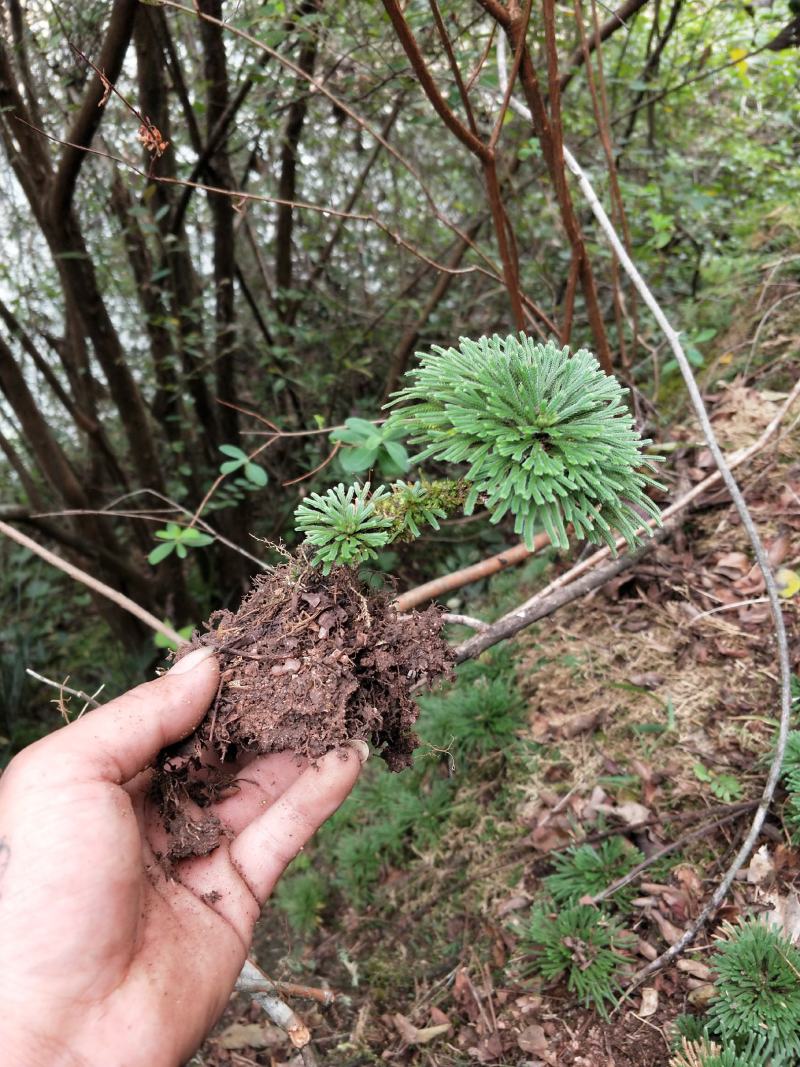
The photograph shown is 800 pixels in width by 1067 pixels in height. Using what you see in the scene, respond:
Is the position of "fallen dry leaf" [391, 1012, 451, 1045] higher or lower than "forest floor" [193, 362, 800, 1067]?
lower

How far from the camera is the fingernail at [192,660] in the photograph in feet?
4.42

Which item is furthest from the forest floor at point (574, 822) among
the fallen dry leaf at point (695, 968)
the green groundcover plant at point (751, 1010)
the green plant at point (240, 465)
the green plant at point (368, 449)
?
the green plant at point (240, 465)

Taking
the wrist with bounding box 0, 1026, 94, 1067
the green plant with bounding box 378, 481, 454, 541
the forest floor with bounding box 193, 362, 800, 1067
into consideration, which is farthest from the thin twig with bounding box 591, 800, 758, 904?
the wrist with bounding box 0, 1026, 94, 1067

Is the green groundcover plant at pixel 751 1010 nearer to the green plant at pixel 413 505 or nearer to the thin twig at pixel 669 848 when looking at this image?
the thin twig at pixel 669 848

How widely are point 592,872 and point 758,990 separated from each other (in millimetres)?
513

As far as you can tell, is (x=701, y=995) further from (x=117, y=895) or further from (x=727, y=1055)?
(x=117, y=895)

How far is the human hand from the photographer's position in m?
1.16

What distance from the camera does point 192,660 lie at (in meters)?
1.36

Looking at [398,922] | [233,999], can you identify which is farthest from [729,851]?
[233,999]

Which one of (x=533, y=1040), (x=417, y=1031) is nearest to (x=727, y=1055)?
(x=533, y=1040)

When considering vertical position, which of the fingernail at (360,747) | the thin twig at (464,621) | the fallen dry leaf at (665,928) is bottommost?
the fallen dry leaf at (665,928)

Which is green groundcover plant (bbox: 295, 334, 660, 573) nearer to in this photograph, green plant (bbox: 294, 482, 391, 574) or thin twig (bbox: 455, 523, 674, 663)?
green plant (bbox: 294, 482, 391, 574)

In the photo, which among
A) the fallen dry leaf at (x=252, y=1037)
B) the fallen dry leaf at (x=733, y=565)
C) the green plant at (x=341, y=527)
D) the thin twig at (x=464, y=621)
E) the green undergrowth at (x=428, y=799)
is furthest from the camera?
the green undergrowth at (x=428, y=799)

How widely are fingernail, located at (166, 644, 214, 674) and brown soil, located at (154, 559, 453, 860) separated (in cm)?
2
